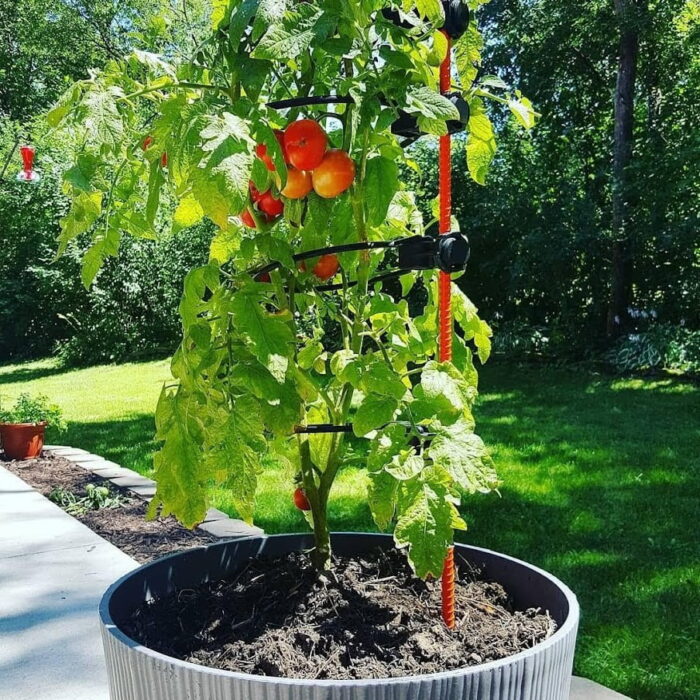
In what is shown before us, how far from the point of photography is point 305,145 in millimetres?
1150

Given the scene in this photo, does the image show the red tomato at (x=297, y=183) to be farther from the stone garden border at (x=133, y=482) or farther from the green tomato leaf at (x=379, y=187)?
the stone garden border at (x=133, y=482)

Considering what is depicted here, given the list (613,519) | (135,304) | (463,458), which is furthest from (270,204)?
(135,304)

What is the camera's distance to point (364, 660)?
45.1 inches

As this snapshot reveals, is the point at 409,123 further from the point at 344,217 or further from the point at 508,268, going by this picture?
the point at 508,268

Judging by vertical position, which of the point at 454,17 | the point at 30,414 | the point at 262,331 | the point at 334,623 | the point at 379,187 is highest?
the point at 454,17

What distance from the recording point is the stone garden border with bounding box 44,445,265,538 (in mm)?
3325

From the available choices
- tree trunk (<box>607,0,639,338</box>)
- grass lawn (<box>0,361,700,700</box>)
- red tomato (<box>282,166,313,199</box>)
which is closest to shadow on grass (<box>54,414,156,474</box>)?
grass lawn (<box>0,361,700,700</box>)

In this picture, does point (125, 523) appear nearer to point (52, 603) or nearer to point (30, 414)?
point (52, 603)

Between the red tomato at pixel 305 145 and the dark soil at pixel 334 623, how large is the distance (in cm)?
73

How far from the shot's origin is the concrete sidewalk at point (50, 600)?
220 centimetres

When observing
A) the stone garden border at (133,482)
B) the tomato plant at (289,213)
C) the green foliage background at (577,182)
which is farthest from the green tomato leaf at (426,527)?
the green foliage background at (577,182)

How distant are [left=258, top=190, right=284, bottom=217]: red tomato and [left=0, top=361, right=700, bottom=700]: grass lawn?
1.92 ft

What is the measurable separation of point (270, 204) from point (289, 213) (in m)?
0.04

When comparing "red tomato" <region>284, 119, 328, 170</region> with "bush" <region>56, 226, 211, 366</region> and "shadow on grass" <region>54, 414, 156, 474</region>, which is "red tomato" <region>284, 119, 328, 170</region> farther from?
"bush" <region>56, 226, 211, 366</region>
